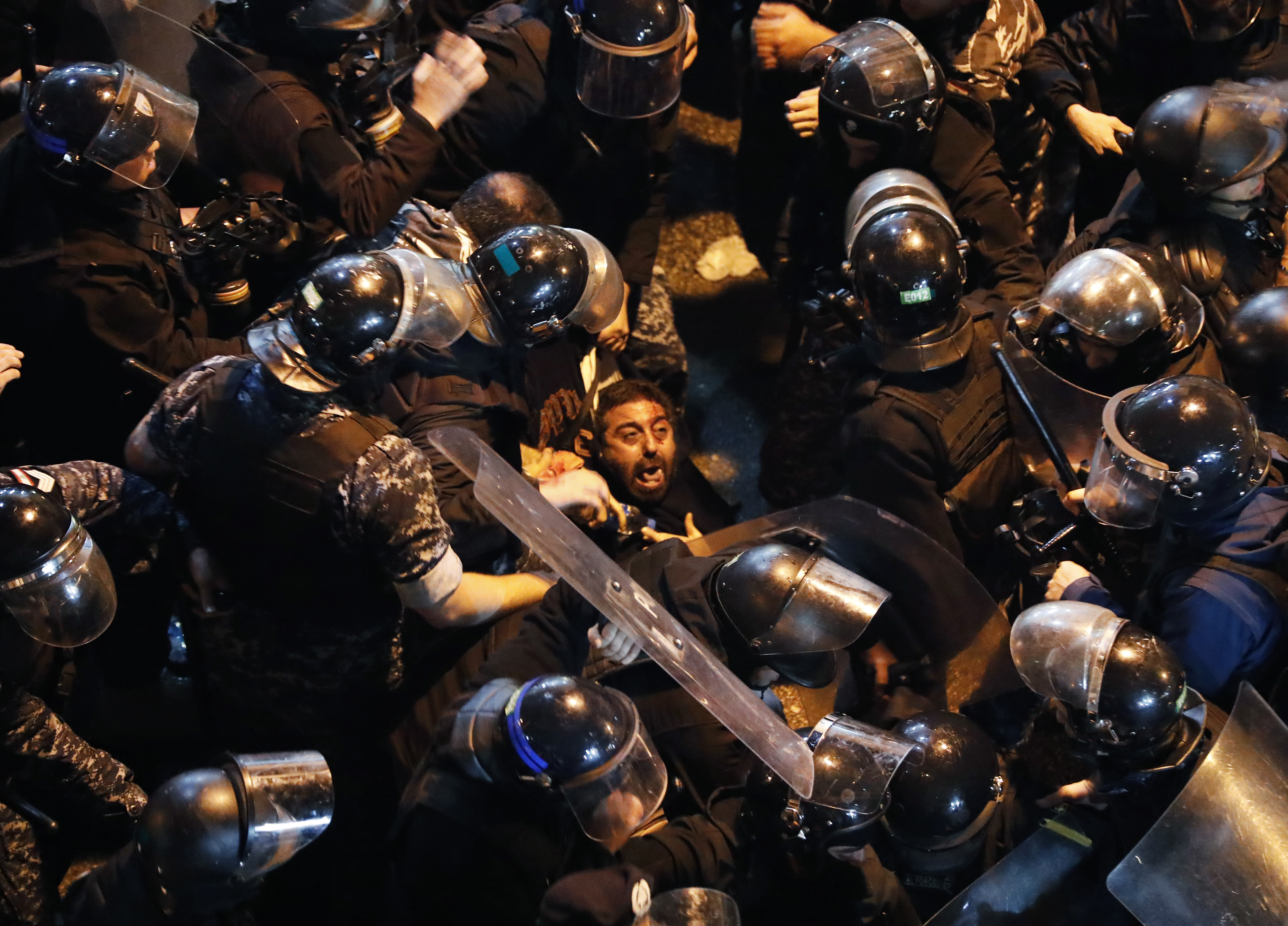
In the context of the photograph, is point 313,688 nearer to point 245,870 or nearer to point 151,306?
point 245,870

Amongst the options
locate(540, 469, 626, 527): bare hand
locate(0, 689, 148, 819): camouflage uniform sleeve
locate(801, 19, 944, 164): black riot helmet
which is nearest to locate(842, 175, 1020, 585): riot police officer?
locate(801, 19, 944, 164): black riot helmet

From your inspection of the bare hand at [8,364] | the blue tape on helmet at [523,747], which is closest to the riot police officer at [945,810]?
the blue tape on helmet at [523,747]

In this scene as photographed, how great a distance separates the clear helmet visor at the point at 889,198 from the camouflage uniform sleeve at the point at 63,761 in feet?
8.23

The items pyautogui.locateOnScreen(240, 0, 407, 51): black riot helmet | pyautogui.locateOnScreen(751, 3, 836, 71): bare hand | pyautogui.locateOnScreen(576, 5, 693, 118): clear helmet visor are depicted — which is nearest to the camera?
pyautogui.locateOnScreen(240, 0, 407, 51): black riot helmet

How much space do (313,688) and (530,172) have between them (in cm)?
189

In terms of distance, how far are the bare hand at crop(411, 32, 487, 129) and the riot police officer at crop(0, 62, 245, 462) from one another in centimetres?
66

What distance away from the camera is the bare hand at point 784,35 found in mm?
3797

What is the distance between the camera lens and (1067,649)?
2676mm

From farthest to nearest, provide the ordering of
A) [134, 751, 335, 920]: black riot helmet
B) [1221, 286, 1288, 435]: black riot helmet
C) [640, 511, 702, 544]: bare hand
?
[640, 511, 702, 544]: bare hand, [1221, 286, 1288, 435]: black riot helmet, [134, 751, 335, 920]: black riot helmet

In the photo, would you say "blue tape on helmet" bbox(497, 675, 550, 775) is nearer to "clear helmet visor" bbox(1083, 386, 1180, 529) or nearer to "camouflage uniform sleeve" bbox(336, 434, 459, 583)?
"camouflage uniform sleeve" bbox(336, 434, 459, 583)

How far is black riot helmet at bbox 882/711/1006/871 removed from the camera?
8.58 feet

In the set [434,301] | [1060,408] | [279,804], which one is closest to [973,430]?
[1060,408]

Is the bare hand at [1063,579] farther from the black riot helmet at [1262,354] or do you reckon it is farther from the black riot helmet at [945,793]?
the black riot helmet at [1262,354]

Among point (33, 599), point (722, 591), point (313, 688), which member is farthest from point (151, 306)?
point (722, 591)
